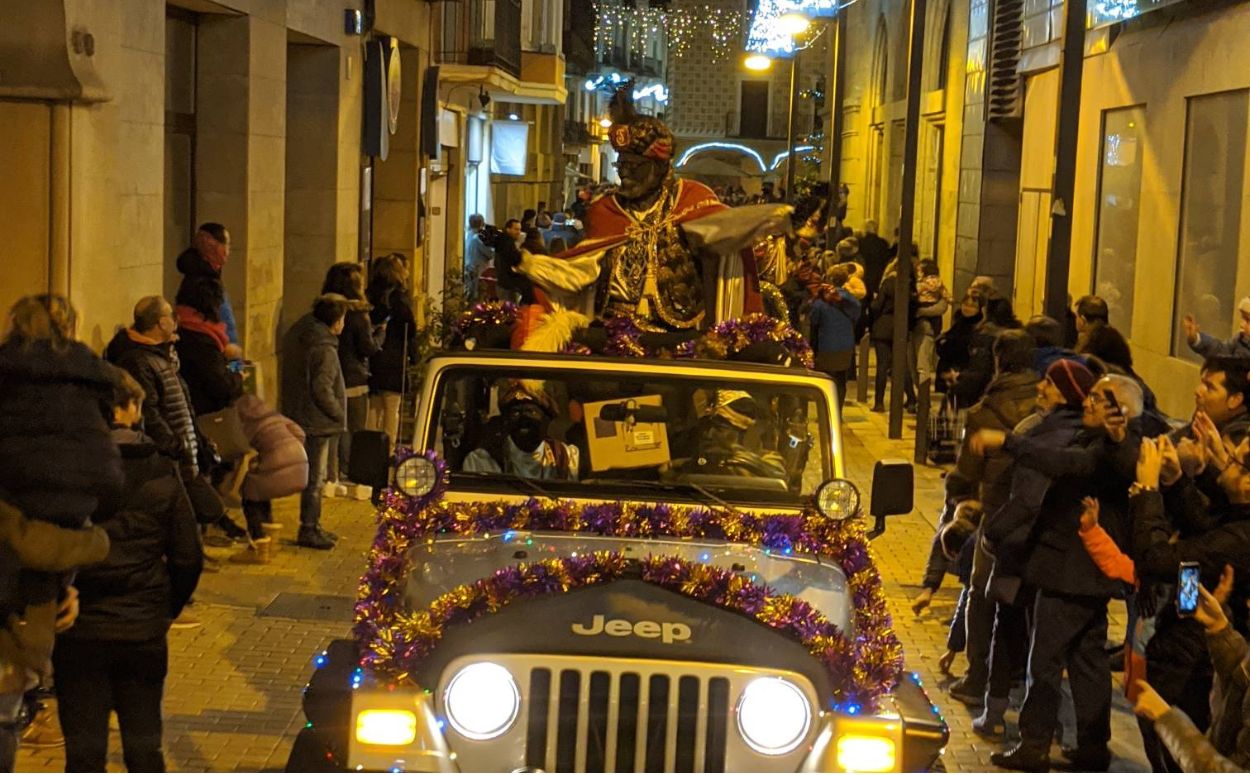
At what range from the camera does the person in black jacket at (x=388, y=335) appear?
45.5 feet

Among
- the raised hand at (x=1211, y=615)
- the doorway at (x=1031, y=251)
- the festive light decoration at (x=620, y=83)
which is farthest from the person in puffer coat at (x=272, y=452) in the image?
the festive light decoration at (x=620, y=83)

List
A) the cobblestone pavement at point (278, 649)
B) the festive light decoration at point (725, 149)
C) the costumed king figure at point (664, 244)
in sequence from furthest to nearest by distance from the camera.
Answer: the festive light decoration at point (725, 149)
the costumed king figure at point (664, 244)
the cobblestone pavement at point (278, 649)

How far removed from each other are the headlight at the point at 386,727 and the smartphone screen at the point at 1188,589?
250 cm

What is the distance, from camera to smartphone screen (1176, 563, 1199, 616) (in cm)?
551

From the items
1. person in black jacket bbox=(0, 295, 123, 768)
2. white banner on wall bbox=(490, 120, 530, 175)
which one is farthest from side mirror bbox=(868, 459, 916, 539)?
white banner on wall bbox=(490, 120, 530, 175)

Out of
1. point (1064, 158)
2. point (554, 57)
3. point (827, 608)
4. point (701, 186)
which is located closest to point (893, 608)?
point (701, 186)

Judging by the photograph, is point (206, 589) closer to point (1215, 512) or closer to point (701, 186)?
point (701, 186)

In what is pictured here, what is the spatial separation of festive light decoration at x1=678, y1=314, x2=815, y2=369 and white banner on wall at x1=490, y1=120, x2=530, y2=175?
2601cm

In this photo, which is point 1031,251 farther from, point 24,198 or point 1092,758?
point 1092,758

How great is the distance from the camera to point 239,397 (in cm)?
1059

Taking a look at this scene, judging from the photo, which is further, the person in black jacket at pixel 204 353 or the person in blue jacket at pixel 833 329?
the person in blue jacket at pixel 833 329

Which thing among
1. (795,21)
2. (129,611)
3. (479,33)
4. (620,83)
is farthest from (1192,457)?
(620,83)

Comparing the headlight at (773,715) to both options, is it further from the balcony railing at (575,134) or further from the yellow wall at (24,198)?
the balcony railing at (575,134)

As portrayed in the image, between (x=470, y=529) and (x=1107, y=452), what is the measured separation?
110 inches
